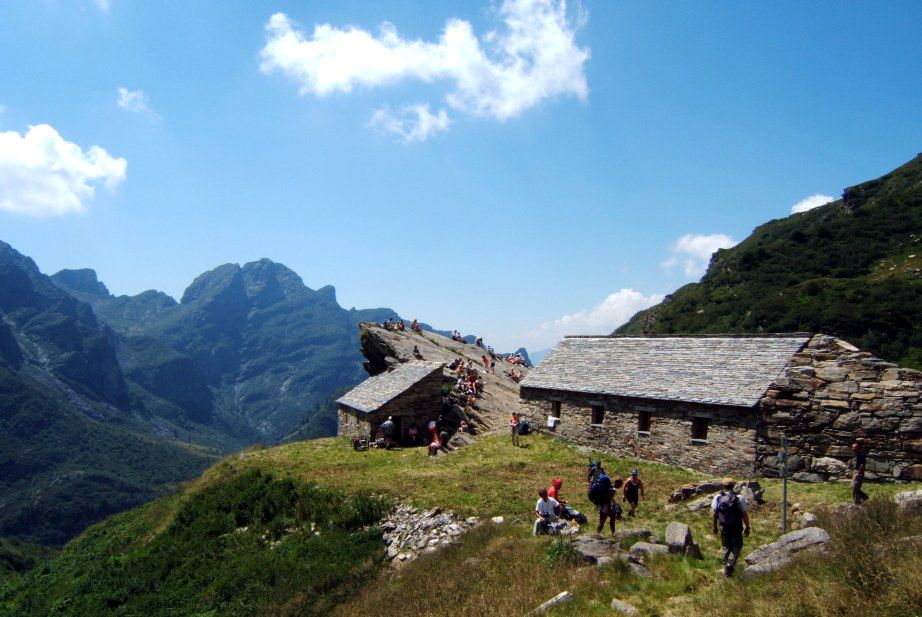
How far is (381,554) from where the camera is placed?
16062 mm

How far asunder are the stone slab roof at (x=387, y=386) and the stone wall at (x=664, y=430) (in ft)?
23.9

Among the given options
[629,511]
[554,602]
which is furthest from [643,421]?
[554,602]

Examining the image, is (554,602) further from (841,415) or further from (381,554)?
(841,415)

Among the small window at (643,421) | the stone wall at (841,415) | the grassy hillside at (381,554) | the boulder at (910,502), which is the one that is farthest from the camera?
the small window at (643,421)

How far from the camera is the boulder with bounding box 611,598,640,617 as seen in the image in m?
8.97

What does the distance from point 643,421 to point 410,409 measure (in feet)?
42.5

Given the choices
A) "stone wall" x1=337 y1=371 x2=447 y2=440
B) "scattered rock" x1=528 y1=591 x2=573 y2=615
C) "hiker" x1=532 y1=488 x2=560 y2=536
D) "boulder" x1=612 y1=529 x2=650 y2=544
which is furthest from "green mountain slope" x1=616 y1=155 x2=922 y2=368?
A: "scattered rock" x1=528 y1=591 x2=573 y2=615

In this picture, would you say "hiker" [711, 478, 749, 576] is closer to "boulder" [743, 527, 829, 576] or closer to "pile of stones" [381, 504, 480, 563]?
"boulder" [743, 527, 829, 576]

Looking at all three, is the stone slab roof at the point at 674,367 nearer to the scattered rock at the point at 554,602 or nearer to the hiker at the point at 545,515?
the hiker at the point at 545,515

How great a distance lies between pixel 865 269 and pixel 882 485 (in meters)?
62.8

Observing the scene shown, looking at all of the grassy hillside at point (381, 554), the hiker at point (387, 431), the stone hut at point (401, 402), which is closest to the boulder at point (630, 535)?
the grassy hillside at point (381, 554)

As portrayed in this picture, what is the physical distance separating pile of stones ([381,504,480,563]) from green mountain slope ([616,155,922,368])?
46.4 meters

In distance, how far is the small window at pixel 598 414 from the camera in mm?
25141

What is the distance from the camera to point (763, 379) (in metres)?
20.3
